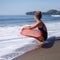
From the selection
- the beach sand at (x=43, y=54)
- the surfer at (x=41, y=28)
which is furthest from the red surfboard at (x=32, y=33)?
the beach sand at (x=43, y=54)

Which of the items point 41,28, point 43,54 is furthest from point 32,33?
point 43,54

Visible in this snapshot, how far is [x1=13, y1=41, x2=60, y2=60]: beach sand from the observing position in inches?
177

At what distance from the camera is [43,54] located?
15.8 ft

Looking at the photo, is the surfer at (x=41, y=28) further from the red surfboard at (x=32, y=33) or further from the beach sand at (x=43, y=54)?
the beach sand at (x=43, y=54)

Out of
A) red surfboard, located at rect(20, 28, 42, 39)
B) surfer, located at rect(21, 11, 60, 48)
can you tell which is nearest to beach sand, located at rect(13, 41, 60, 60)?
surfer, located at rect(21, 11, 60, 48)

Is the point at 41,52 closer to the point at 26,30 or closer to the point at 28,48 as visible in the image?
the point at 28,48

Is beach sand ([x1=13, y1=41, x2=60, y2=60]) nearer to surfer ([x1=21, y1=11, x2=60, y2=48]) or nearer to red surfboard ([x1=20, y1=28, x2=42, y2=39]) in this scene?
surfer ([x1=21, y1=11, x2=60, y2=48])

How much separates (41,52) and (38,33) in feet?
4.95

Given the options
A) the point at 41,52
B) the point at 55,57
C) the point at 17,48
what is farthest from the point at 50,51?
the point at 17,48

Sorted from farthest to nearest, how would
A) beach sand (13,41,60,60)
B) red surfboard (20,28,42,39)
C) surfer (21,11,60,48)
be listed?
1. red surfboard (20,28,42,39)
2. surfer (21,11,60,48)
3. beach sand (13,41,60,60)

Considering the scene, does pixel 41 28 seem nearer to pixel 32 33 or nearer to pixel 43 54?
pixel 32 33

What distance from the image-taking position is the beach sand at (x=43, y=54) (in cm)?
449

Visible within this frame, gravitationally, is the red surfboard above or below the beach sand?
above

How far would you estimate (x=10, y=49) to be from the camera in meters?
5.43
